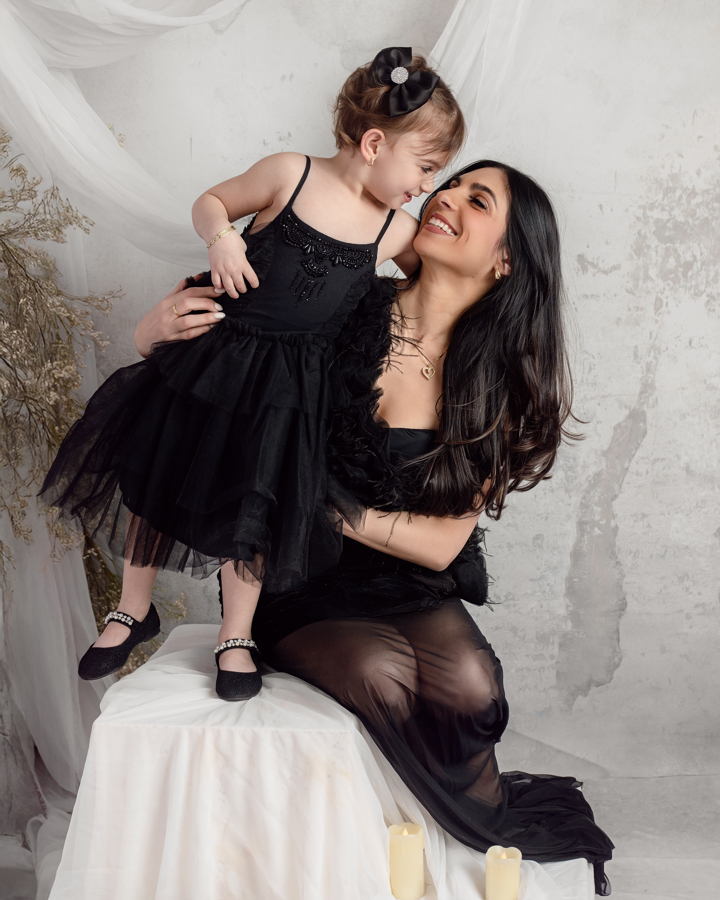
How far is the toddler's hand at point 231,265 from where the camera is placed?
1605 mm

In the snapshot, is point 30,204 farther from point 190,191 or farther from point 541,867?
point 541,867

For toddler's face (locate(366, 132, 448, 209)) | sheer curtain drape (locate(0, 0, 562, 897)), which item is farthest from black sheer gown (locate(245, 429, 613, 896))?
sheer curtain drape (locate(0, 0, 562, 897))

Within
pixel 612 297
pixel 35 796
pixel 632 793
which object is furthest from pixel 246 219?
pixel 632 793

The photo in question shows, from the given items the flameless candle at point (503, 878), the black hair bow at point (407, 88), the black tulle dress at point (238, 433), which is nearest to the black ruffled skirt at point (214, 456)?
the black tulle dress at point (238, 433)

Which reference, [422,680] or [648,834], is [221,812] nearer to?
[422,680]

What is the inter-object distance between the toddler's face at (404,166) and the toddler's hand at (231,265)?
12.9 inches

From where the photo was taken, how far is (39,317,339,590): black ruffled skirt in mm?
1506

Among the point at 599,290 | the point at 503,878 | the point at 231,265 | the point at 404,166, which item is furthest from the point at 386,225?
the point at 503,878

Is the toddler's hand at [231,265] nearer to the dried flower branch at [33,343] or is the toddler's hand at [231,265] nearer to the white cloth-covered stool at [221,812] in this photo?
the dried flower branch at [33,343]

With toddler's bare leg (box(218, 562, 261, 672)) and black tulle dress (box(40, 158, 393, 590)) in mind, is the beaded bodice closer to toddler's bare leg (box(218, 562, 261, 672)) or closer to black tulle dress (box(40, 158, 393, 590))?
black tulle dress (box(40, 158, 393, 590))

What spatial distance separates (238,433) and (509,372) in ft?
2.23

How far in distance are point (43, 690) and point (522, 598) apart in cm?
148

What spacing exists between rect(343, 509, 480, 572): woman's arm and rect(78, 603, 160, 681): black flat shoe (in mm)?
506

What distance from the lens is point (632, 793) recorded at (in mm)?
2479
